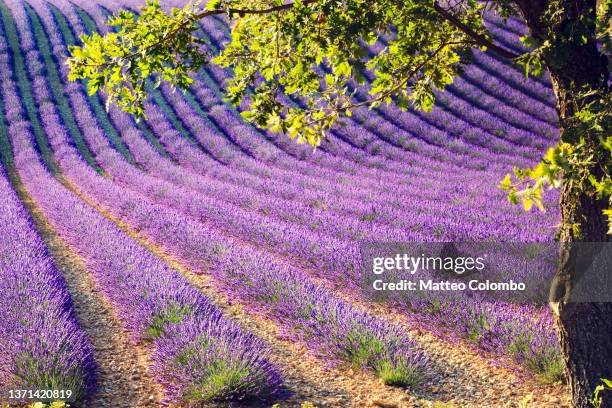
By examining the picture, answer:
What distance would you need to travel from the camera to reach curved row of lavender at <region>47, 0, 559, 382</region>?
3551 mm

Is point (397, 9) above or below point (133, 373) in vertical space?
above

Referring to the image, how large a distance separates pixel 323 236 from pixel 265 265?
1118mm

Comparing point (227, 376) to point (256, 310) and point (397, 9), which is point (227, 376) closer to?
point (256, 310)

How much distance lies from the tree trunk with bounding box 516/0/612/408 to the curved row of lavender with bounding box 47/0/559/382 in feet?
1.47

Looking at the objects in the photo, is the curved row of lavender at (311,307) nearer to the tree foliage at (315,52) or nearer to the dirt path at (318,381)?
the dirt path at (318,381)

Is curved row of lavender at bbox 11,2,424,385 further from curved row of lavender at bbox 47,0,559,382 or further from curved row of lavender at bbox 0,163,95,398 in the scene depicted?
curved row of lavender at bbox 0,163,95,398

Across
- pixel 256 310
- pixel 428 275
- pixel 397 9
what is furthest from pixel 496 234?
pixel 397 9

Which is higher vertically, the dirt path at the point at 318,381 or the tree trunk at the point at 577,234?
the tree trunk at the point at 577,234

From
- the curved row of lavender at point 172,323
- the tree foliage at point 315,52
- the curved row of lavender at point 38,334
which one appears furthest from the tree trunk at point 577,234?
→ the curved row of lavender at point 38,334

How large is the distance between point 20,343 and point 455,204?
5.63 metres

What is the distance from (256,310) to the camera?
15.0 feet

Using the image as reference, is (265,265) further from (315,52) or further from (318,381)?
(315,52)

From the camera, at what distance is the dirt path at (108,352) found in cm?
313

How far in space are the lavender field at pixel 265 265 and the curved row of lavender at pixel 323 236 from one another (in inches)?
0.8
